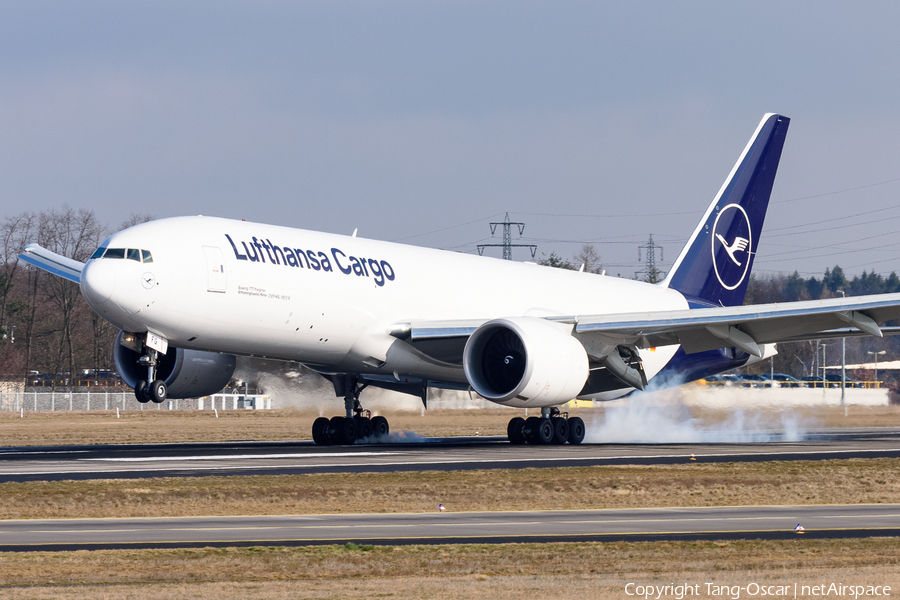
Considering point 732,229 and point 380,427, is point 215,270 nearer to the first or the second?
point 380,427

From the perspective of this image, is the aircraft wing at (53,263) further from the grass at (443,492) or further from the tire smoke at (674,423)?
the tire smoke at (674,423)

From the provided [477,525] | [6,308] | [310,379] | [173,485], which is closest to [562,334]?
[310,379]

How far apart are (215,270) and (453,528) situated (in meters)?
13.1

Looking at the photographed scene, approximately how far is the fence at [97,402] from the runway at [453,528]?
1886 inches

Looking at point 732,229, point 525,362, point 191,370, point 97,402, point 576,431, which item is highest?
point 732,229

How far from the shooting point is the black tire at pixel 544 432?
28422mm

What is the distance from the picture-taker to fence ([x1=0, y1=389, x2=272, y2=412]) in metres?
61.1

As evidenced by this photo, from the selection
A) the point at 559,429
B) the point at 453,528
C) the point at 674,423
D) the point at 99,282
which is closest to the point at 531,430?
the point at 559,429

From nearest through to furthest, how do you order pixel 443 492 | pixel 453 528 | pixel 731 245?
1. pixel 453 528
2. pixel 443 492
3. pixel 731 245

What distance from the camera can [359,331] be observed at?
27.0m

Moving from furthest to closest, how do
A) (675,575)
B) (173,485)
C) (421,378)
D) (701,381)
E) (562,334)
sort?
(701,381) → (421,378) → (562,334) → (173,485) → (675,575)

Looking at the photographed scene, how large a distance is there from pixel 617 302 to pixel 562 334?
7.91 meters

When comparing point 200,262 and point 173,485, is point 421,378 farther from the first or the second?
point 173,485

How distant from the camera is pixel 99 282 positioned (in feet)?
77.1
